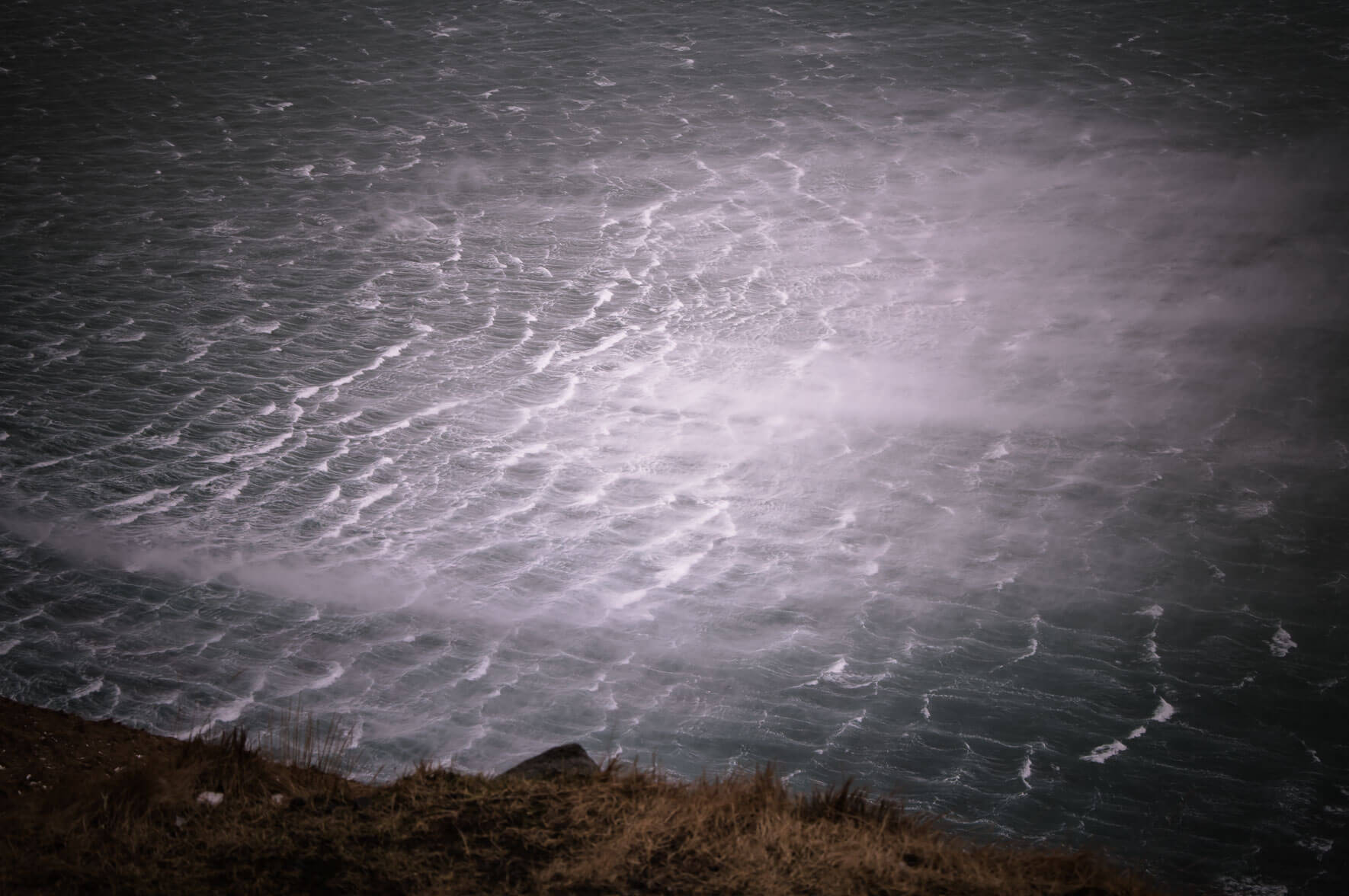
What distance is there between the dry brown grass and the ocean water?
556mm

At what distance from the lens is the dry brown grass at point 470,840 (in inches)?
69.6

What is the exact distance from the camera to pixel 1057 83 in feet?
22.3

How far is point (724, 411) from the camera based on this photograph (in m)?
4.20

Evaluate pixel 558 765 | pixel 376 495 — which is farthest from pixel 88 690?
pixel 558 765

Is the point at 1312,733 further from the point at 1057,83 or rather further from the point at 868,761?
the point at 1057,83

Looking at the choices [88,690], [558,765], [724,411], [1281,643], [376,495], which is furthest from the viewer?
[724,411]

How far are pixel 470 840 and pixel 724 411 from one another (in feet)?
8.23

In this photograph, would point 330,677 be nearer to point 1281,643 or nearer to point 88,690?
point 88,690

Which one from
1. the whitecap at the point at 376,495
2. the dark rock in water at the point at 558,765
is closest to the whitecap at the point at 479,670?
the dark rock in water at the point at 558,765

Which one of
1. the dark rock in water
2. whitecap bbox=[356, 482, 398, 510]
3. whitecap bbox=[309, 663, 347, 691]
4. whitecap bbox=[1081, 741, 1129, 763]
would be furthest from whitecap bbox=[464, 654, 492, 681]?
whitecap bbox=[1081, 741, 1129, 763]

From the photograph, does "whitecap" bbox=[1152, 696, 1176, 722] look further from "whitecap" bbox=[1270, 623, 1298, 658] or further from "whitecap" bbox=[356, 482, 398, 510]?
"whitecap" bbox=[356, 482, 398, 510]

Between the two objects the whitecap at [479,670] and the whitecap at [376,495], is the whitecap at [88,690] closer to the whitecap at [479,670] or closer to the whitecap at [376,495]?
the whitecap at [479,670]

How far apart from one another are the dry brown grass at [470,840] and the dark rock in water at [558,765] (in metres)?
0.06

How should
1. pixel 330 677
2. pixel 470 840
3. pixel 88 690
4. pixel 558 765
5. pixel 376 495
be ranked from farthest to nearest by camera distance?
pixel 376 495, pixel 330 677, pixel 88 690, pixel 558 765, pixel 470 840
